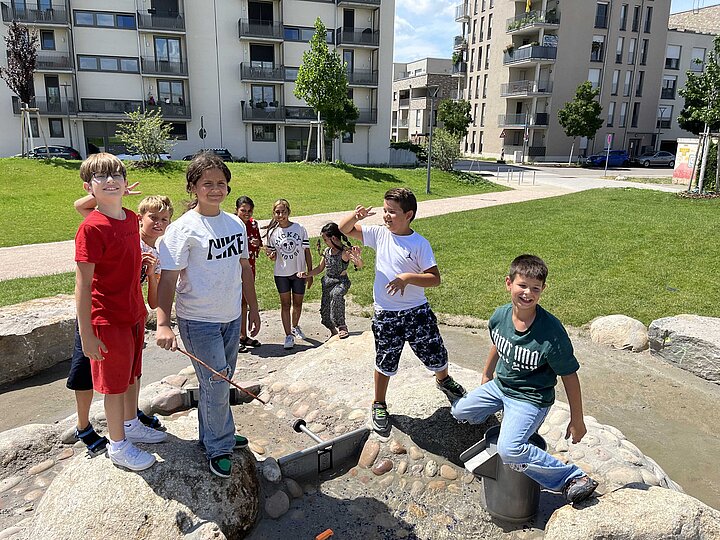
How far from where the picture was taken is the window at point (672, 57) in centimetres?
5362

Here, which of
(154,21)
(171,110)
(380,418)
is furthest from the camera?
(171,110)

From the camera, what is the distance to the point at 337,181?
26.1 m

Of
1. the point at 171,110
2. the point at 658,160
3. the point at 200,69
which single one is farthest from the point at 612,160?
the point at 171,110

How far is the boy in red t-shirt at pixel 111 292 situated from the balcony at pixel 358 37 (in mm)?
37168

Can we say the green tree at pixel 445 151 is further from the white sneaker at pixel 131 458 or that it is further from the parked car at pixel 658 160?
the white sneaker at pixel 131 458

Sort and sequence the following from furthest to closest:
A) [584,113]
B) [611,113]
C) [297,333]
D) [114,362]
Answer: [611,113] < [584,113] < [297,333] < [114,362]

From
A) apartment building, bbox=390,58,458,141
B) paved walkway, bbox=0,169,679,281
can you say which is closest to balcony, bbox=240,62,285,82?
paved walkway, bbox=0,169,679,281

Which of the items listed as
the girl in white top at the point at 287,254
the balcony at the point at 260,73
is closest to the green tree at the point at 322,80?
the balcony at the point at 260,73

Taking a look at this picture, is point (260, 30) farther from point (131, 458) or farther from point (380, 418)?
point (131, 458)

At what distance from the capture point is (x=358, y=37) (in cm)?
3762

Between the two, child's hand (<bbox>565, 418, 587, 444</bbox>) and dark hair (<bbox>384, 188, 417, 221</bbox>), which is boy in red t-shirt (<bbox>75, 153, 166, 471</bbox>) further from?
child's hand (<bbox>565, 418, 587, 444</bbox>)

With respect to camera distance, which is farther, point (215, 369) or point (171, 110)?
point (171, 110)

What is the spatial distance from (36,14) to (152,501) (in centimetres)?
3870

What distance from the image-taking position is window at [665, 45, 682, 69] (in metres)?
53.6
